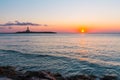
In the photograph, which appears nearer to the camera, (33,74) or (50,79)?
(50,79)

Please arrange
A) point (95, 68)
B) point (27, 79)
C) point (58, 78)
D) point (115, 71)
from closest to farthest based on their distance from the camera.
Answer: point (27, 79) → point (58, 78) → point (115, 71) → point (95, 68)

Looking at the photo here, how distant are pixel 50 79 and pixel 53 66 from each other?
371 inches

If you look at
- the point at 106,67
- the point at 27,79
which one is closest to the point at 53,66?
the point at 106,67

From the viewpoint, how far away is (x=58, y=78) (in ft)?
56.7

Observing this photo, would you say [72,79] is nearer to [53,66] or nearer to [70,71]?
[70,71]

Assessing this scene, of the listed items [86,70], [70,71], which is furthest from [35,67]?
[86,70]

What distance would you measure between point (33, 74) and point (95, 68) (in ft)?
31.0

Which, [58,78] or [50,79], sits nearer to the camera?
[50,79]

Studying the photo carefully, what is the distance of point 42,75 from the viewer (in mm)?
16000

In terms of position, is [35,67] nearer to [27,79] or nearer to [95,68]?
[95,68]

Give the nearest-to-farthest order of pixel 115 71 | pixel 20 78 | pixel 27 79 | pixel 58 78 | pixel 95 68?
pixel 27 79
pixel 20 78
pixel 58 78
pixel 115 71
pixel 95 68

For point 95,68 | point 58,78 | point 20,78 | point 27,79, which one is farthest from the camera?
point 95,68

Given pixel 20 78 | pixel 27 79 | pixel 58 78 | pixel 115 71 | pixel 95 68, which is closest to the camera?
pixel 27 79

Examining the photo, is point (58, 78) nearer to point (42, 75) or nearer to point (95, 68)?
point (42, 75)
